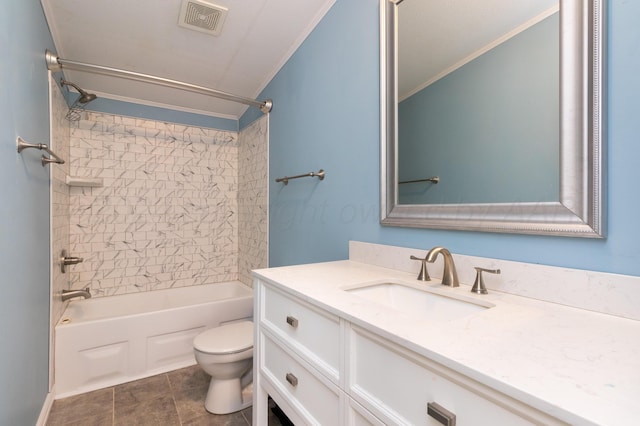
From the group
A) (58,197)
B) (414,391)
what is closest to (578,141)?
(414,391)

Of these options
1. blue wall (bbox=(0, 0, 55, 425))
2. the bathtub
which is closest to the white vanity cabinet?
blue wall (bbox=(0, 0, 55, 425))

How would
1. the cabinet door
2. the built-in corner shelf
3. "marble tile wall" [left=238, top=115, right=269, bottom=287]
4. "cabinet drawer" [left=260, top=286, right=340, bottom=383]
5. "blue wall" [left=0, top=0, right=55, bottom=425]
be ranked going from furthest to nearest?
"marble tile wall" [left=238, top=115, right=269, bottom=287] < the built-in corner shelf < "blue wall" [left=0, top=0, right=55, bottom=425] < "cabinet drawer" [left=260, top=286, right=340, bottom=383] < the cabinet door

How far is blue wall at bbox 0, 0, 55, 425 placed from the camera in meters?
1.12

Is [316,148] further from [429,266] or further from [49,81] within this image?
[49,81]

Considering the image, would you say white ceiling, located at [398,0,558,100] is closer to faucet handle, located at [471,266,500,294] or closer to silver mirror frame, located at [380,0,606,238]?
silver mirror frame, located at [380,0,606,238]

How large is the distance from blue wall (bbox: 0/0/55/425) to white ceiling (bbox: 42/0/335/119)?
0.27 m

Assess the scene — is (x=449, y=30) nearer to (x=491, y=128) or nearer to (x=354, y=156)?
(x=491, y=128)

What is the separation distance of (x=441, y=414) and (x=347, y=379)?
0.97 ft

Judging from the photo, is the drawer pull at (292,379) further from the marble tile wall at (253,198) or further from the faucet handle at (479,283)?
the marble tile wall at (253,198)

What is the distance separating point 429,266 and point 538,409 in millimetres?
771

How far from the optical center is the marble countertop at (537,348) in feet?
1.36

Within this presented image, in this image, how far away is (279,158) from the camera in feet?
8.02

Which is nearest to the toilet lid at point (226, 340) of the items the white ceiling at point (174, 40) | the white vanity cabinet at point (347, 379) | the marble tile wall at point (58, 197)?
the white vanity cabinet at point (347, 379)

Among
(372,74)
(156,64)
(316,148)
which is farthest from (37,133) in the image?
(372,74)
